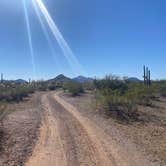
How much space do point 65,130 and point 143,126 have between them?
4.74 m

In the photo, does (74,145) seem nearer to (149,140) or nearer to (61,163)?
(61,163)

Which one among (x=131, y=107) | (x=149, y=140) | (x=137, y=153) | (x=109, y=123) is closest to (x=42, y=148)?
(x=137, y=153)

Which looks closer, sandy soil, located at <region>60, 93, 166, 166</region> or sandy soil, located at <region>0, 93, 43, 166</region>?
sandy soil, located at <region>0, 93, 43, 166</region>

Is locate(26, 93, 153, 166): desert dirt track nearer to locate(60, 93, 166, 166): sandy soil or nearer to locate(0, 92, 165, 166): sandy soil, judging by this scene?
locate(0, 92, 165, 166): sandy soil

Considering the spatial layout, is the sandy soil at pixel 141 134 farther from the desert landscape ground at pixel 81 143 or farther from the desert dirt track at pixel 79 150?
the desert dirt track at pixel 79 150

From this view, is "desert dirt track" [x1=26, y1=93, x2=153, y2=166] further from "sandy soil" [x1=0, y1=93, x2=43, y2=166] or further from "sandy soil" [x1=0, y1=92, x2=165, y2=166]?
"sandy soil" [x1=0, y1=93, x2=43, y2=166]

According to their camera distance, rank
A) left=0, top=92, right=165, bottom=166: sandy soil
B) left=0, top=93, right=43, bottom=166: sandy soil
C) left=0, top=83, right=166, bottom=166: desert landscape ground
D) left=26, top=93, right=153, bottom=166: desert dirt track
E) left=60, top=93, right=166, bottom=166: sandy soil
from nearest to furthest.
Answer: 1. left=26, top=93, right=153, bottom=166: desert dirt track
2. left=0, top=92, right=165, bottom=166: sandy soil
3. left=0, top=83, right=166, bottom=166: desert landscape ground
4. left=0, top=93, right=43, bottom=166: sandy soil
5. left=60, top=93, right=166, bottom=166: sandy soil

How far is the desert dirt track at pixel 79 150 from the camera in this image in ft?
32.5

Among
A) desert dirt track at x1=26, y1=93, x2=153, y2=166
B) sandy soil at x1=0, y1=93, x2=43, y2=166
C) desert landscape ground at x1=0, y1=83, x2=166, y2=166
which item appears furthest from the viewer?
sandy soil at x1=0, y1=93, x2=43, y2=166

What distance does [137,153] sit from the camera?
11.1m

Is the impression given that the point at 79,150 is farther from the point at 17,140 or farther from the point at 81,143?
the point at 17,140

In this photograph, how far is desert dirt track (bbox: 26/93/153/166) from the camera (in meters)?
9.91

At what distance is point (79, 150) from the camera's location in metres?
11.4

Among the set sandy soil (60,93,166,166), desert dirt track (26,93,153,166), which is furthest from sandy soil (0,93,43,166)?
sandy soil (60,93,166,166)
